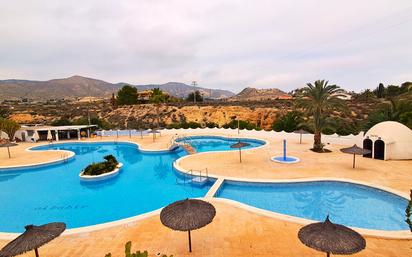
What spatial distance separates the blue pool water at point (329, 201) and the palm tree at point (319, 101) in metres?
8.39

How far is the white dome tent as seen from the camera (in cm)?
1642

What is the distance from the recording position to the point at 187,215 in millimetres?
6453

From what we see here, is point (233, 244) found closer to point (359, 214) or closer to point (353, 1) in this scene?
point (359, 214)

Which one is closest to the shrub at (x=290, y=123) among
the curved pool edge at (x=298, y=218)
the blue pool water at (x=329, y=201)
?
the curved pool edge at (x=298, y=218)

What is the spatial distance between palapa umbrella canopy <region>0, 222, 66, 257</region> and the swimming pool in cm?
454

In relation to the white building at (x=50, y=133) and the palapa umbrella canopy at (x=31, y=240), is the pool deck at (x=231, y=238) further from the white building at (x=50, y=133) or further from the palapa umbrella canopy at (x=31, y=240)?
the white building at (x=50, y=133)

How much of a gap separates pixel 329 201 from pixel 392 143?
8.95 metres

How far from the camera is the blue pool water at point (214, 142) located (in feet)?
83.3

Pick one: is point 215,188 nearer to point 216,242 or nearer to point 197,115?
point 216,242

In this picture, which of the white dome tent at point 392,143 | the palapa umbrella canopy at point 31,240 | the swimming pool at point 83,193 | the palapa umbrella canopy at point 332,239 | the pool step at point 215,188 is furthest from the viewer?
the white dome tent at point 392,143

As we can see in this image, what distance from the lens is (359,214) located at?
9891 mm

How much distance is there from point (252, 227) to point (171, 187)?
6.72m

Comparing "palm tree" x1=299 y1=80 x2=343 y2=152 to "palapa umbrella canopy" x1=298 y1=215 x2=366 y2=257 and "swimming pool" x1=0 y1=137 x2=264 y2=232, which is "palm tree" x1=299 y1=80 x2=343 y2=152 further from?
"palapa umbrella canopy" x1=298 y1=215 x2=366 y2=257

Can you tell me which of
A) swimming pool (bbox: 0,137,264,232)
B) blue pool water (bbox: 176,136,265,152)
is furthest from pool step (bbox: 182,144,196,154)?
blue pool water (bbox: 176,136,265,152)
